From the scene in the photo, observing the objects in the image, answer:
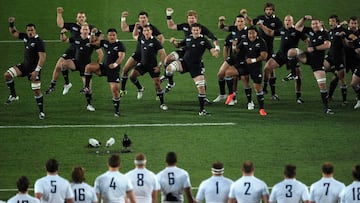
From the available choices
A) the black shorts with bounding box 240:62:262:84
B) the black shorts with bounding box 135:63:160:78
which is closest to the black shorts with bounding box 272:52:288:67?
the black shorts with bounding box 240:62:262:84

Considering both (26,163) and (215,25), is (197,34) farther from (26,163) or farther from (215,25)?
(215,25)

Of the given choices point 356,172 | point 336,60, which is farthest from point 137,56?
point 356,172

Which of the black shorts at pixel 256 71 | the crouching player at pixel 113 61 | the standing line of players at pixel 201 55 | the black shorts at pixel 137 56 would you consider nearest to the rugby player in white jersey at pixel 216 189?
the standing line of players at pixel 201 55

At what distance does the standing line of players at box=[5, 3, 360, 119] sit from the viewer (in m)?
26.5

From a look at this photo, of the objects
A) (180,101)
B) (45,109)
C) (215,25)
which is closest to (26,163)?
(45,109)

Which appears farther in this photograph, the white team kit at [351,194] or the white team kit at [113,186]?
the white team kit at [113,186]

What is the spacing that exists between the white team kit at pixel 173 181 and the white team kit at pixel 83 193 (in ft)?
4.34

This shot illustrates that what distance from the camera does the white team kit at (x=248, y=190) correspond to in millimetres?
17062

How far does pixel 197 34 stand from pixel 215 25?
340 inches

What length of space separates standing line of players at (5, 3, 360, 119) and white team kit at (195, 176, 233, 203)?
8881 millimetres

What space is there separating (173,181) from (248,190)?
1442mm

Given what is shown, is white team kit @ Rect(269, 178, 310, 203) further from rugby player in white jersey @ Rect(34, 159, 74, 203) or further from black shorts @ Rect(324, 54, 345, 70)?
black shorts @ Rect(324, 54, 345, 70)

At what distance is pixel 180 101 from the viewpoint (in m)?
28.4

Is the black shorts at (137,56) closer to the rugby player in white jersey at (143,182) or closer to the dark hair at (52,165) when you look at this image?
the rugby player in white jersey at (143,182)
